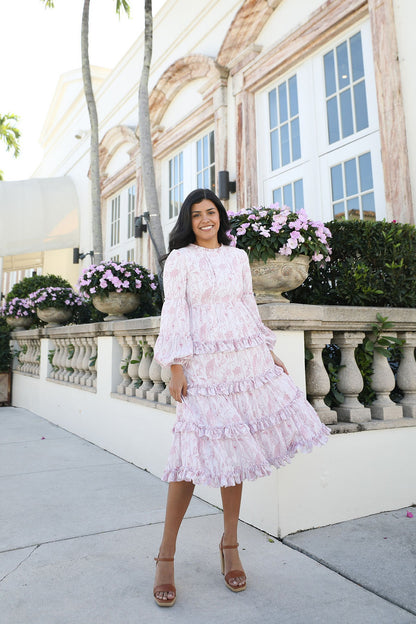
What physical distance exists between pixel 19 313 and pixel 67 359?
239cm

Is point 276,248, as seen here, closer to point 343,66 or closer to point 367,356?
point 367,356

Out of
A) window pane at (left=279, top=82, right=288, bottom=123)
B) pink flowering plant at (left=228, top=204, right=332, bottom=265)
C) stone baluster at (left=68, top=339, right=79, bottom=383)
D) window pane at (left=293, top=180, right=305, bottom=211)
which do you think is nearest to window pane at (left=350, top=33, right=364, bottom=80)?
window pane at (left=279, top=82, right=288, bottom=123)

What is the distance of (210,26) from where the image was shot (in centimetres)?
723

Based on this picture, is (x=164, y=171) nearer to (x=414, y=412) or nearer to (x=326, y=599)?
(x=414, y=412)

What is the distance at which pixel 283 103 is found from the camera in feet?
19.9

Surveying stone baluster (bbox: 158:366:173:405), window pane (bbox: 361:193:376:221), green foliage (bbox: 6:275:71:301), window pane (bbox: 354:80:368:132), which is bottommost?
stone baluster (bbox: 158:366:173:405)

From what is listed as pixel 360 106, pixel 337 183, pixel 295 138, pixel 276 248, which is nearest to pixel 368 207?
pixel 337 183

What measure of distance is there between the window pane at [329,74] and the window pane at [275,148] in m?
0.93

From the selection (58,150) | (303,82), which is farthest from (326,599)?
(58,150)

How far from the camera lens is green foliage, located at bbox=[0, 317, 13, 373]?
8.10 m

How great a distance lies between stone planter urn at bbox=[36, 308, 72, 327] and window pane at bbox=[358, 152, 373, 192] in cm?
441

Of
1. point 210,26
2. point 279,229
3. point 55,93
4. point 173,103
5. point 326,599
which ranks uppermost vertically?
point 55,93

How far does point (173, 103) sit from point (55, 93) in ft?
25.9

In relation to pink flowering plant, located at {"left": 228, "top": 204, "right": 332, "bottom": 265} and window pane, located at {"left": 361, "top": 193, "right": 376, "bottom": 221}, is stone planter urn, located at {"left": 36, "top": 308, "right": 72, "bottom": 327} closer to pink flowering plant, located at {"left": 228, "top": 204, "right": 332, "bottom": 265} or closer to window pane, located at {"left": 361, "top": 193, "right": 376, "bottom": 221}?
window pane, located at {"left": 361, "top": 193, "right": 376, "bottom": 221}
